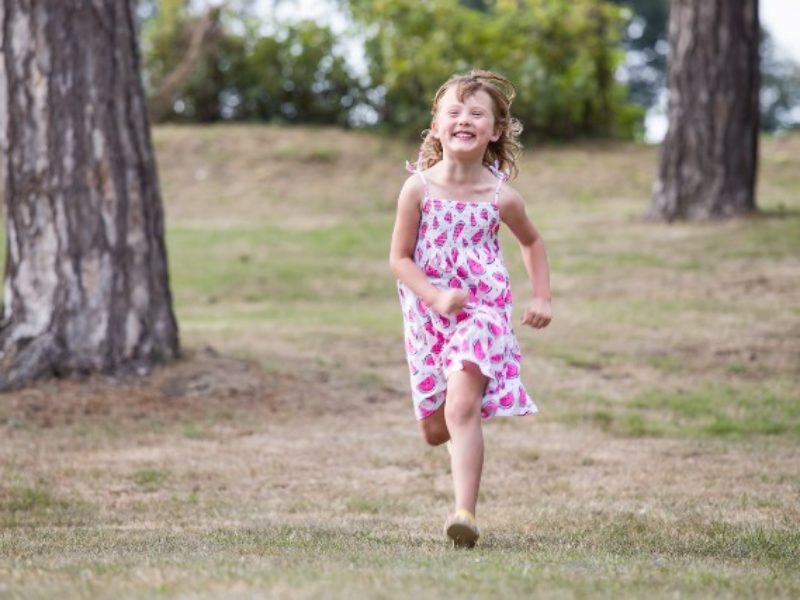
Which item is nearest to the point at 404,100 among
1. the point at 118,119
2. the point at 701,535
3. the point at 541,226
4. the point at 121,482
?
the point at 541,226

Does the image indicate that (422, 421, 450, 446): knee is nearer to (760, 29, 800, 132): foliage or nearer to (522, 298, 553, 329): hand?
(522, 298, 553, 329): hand

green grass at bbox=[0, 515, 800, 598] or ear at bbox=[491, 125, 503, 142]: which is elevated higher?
ear at bbox=[491, 125, 503, 142]

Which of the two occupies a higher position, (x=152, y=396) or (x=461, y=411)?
(x=461, y=411)

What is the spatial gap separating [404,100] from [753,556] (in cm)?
1550

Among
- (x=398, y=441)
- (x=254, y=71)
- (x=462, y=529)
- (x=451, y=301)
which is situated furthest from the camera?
(x=254, y=71)

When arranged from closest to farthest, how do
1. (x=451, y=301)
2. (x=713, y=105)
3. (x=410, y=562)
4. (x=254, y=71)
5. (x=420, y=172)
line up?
(x=410, y=562)
(x=451, y=301)
(x=420, y=172)
(x=713, y=105)
(x=254, y=71)

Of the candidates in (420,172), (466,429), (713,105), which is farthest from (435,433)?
(713,105)

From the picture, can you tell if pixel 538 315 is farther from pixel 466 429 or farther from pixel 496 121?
pixel 496 121

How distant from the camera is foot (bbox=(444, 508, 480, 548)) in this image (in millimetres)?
4805

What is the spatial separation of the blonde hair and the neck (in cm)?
18

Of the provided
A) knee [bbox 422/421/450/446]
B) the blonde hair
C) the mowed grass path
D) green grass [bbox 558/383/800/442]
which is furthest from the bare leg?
green grass [bbox 558/383/800/442]

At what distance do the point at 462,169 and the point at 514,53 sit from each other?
1457cm

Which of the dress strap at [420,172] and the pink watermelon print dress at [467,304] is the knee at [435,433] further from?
the dress strap at [420,172]

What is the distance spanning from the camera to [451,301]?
4.98m
